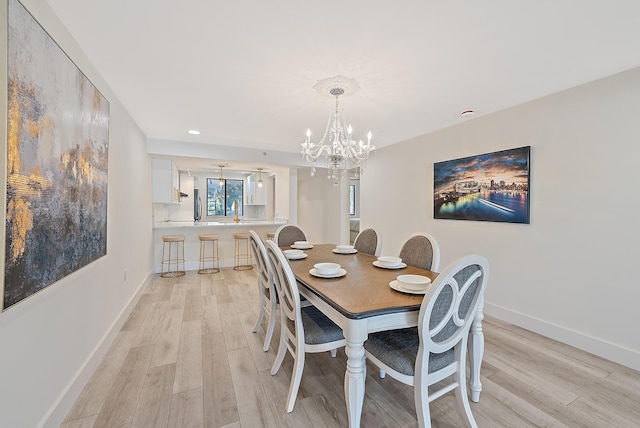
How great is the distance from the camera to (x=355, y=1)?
4.66ft

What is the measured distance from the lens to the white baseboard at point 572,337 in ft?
6.96

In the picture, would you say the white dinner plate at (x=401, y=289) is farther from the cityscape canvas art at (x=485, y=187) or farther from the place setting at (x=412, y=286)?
the cityscape canvas art at (x=485, y=187)

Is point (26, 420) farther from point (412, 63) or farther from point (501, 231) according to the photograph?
point (501, 231)

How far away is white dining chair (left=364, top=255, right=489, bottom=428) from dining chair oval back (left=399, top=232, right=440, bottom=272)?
0.77 m

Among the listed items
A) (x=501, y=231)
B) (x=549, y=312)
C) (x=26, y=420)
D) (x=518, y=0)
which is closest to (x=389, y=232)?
(x=501, y=231)

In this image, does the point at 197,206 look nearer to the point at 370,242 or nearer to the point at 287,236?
the point at 287,236

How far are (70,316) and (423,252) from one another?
2.58 metres

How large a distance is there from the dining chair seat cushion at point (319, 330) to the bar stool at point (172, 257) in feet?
12.3

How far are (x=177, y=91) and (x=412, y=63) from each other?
212 cm

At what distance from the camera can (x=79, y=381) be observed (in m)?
1.77

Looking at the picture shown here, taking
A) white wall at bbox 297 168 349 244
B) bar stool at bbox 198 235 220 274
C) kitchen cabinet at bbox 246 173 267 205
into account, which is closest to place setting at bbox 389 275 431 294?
bar stool at bbox 198 235 220 274

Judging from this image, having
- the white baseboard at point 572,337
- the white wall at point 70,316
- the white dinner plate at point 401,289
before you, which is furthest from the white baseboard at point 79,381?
the white baseboard at point 572,337

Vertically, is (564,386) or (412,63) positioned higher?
(412,63)

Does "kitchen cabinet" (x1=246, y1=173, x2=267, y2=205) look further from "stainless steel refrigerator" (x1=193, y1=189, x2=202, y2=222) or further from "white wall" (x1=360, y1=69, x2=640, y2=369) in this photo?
"white wall" (x1=360, y1=69, x2=640, y2=369)
